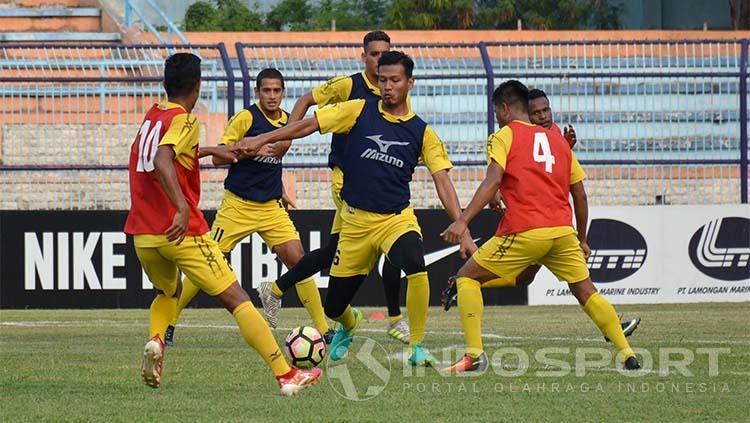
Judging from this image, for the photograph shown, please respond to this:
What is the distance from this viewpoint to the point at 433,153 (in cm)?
1005

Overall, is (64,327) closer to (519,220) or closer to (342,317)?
(342,317)

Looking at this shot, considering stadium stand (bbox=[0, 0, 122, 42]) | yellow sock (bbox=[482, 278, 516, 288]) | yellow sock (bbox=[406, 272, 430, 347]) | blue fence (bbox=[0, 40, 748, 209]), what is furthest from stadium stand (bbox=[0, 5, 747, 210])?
yellow sock (bbox=[406, 272, 430, 347])

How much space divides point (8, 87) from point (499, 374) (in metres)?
10.4

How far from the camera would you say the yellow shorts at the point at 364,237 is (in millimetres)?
9914

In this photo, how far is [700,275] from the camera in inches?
701

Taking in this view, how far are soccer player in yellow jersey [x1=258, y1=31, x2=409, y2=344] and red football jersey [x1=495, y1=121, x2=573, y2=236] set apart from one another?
67.6 inches

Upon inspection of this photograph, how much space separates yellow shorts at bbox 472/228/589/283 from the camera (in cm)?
943

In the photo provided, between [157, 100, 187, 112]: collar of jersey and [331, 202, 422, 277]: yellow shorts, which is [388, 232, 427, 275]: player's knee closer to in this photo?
[331, 202, 422, 277]: yellow shorts

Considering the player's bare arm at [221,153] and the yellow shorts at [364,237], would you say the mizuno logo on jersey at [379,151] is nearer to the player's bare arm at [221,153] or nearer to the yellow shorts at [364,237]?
the yellow shorts at [364,237]

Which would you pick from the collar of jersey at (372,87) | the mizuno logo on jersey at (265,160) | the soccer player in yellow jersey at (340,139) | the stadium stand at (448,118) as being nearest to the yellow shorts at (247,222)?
the mizuno logo on jersey at (265,160)

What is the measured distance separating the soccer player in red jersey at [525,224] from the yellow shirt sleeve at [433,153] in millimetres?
578

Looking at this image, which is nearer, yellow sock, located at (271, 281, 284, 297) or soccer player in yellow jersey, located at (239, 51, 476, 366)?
soccer player in yellow jersey, located at (239, 51, 476, 366)

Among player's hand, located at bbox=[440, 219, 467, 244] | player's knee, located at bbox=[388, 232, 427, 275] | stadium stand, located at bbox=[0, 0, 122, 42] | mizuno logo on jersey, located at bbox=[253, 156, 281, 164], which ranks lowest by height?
player's knee, located at bbox=[388, 232, 427, 275]

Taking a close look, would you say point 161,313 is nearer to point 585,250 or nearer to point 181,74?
point 181,74
